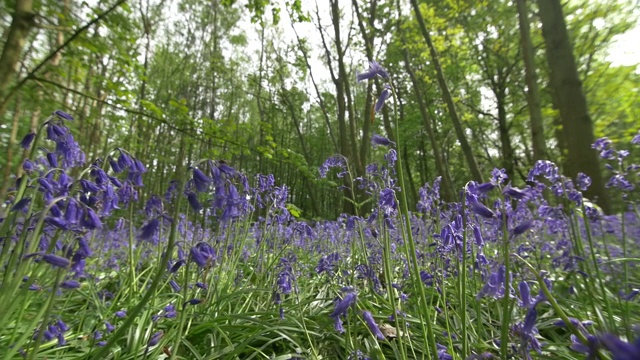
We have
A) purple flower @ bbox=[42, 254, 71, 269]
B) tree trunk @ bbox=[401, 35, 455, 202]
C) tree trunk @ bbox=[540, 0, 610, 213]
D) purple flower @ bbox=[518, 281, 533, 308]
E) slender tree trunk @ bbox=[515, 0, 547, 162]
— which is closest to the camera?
purple flower @ bbox=[42, 254, 71, 269]

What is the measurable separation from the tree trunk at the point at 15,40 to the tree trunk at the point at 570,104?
21.1 feet

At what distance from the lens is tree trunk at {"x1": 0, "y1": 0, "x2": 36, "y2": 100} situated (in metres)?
3.06

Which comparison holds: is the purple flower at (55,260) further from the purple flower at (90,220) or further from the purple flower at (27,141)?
the purple flower at (27,141)

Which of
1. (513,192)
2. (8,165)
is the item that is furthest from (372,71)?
(8,165)

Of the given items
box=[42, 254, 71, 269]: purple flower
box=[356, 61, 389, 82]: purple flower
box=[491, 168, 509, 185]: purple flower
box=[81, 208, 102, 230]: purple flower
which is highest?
box=[356, 61, 389, 82]: purple flower

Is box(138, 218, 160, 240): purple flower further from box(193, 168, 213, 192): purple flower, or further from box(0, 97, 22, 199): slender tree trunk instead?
box(0, 97, 22, 199): slender tree trunk

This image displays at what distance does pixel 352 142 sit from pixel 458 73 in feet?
23.5

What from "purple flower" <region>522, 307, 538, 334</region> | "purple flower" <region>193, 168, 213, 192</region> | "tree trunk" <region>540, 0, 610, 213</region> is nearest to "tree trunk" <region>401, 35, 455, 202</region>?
"tree trunk" <region>540, 0, 610, 213</region>

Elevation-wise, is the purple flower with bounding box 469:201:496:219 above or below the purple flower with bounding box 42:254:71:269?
above

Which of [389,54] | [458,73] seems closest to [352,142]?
[389,54]

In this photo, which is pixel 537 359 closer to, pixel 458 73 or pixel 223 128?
pixel 223 128

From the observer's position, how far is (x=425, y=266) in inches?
135

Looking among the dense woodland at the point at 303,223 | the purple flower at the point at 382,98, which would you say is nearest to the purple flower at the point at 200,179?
the dense woodland at the point at 303,223

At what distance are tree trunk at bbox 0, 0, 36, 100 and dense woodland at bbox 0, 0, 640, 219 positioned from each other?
10 mm
